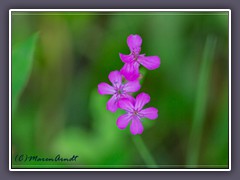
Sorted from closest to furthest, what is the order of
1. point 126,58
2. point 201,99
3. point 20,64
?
point 126,58 → point 20,64 → point 201,99

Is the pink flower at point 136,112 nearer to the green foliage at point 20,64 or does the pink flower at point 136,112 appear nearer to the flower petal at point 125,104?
the flower petal at point 125,104

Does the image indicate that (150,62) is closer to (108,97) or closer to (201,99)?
(108,97)

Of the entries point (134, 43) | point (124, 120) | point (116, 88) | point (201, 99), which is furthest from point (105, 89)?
point (201, 99)

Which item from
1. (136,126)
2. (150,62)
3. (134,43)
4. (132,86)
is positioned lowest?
(136,126)

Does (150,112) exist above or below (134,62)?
below

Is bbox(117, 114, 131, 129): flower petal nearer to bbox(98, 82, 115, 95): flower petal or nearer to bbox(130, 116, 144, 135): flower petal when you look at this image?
bbox(130, 116, 144, 135): flower petal

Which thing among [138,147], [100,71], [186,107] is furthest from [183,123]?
[100,71]

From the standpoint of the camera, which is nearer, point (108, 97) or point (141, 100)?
point (141, 100)
